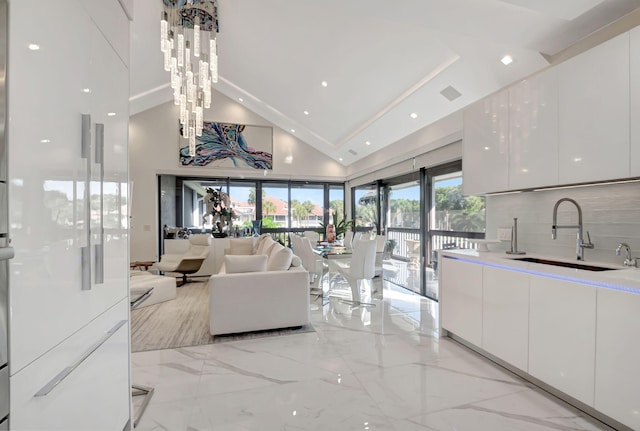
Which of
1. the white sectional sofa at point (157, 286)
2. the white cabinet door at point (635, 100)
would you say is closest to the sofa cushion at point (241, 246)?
the white sectional sofa at point (157, 286)

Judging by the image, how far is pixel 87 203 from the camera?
1.22m

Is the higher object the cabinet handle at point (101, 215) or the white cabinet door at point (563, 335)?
the cabinet handle at point (101, 215)

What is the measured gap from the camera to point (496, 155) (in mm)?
2924

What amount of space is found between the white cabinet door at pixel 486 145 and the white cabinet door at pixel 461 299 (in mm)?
855

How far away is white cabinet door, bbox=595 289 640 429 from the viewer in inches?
63.7

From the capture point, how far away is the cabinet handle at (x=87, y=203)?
1.19 m

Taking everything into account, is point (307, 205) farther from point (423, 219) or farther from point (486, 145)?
point (486, 145)

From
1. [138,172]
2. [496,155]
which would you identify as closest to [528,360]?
[496,155]

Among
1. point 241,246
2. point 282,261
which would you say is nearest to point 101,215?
point 282,261

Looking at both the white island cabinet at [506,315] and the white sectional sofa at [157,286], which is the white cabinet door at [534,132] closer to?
the white island cabinet at [506,315]

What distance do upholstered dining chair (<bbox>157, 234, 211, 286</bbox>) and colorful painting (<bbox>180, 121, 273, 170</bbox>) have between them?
88.4 inches

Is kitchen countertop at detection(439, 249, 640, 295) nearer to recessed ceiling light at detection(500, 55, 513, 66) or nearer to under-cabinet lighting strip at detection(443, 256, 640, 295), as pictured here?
under-cabinet lighting strip at detection(443, 256, 640, 295)

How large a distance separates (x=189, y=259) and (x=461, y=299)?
5.01 metres

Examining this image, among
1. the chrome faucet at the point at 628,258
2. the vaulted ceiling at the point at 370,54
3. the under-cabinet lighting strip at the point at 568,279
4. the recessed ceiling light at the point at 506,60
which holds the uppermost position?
the vaulted ceiling at the point at 370,54
